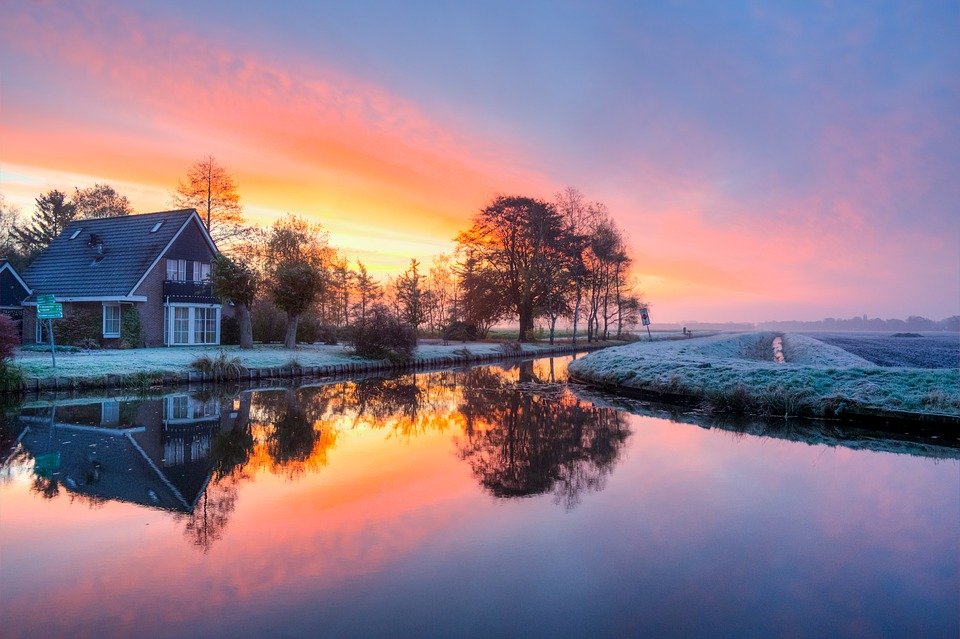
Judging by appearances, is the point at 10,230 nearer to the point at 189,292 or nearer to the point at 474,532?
the point at 189,292

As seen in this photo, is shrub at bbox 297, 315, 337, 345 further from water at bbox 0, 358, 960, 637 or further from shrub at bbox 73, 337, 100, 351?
water at bbox 0, 358, 960, 637

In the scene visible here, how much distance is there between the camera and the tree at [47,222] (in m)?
49.5

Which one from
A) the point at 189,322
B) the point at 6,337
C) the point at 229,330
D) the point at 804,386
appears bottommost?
the point at 804,386

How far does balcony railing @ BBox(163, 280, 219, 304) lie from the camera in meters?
27.5

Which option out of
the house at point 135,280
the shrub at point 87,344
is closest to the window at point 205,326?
the house at point 135,280

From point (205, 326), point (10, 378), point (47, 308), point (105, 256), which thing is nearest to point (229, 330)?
point (205, 326)

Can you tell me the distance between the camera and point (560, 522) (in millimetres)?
6062

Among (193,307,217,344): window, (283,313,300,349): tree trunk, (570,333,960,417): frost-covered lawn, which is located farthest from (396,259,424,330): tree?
(570,333,960,417): frost-covered lawn

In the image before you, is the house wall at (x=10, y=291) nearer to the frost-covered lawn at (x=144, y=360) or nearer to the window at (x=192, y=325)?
the window at (x=192, y=325)

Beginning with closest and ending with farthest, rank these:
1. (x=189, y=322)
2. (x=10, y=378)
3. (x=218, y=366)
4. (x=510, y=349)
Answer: (x=10, y=378) → (x=218, y=366) → (x=189, y=322) → (x=510, y=349)

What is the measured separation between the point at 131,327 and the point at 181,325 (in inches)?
97.1

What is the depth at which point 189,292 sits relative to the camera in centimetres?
2814

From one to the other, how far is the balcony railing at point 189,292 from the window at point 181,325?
1.81 feet

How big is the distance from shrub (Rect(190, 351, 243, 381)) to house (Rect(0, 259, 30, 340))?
41.7 feet
